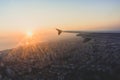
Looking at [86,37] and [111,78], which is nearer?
[86,37]

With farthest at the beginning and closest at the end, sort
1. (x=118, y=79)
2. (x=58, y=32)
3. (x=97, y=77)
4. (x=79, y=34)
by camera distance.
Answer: (x=97, y=77) → (x=118, y=79) → (x=58, y=32) → (x=79, y=34)

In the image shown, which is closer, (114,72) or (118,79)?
(118,79)

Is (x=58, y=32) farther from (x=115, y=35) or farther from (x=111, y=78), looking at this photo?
(x=111, y=78)

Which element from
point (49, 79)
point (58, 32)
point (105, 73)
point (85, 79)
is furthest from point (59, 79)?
point (58, 32)

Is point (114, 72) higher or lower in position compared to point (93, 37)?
lower

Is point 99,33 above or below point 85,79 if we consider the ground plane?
above

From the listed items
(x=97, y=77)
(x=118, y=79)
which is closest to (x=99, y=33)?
(x=118, y=79)

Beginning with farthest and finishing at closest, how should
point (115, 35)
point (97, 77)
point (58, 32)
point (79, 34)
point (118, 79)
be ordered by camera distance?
point (97, 77) < point (118, 79) < point (58, 32) < point (79, 34) < point (115, 35)

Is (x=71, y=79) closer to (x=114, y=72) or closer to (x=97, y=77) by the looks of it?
(x=97, y=77)

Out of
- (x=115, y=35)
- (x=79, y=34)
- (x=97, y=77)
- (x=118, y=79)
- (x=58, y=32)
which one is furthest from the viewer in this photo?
(x=97, y=77)
